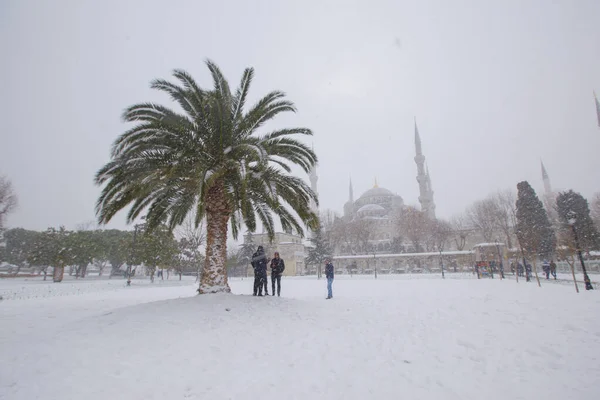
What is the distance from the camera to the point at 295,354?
5.44 m

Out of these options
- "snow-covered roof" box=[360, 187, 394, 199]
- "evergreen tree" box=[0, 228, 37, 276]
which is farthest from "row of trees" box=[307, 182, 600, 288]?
"evergreen tree" box=[0, 228, 37, 276]

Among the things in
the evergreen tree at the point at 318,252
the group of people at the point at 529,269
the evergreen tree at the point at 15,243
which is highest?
the evergreen tree at the point at 15,243

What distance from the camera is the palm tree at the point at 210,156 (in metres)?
9.33

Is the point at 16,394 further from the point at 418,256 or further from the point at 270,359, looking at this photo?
the point at 418,256

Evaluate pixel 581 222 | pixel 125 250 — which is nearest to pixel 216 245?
pixel 125 250

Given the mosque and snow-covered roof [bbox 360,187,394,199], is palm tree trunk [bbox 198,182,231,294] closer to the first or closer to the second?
the mosque

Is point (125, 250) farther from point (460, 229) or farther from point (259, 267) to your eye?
point (460, 229)

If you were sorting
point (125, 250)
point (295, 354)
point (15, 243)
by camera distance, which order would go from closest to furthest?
point (295, 354)
point (125, 250)
point (15, 243)

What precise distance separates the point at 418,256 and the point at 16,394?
4789 centimetres

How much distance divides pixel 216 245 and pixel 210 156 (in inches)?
117

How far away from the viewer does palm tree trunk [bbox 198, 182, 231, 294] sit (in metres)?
9.73

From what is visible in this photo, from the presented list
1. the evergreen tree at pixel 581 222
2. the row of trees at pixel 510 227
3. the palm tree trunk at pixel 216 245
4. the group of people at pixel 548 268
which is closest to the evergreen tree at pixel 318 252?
the row of trees at pixel 510 227

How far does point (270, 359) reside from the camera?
521 cm

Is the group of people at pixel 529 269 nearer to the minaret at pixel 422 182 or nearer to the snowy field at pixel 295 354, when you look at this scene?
the snowy field at pixel 295 354
